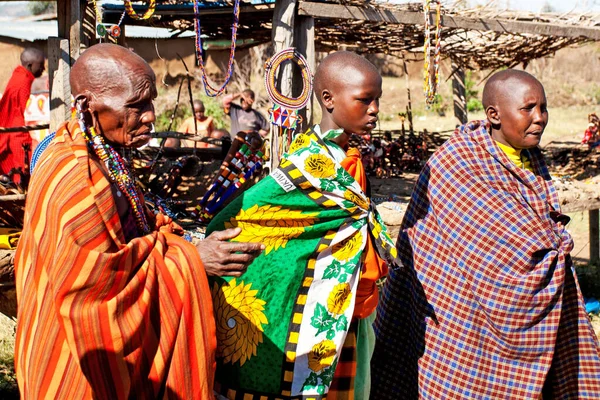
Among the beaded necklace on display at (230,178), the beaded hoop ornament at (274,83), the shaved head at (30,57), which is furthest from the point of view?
the shaved head at (30,57)

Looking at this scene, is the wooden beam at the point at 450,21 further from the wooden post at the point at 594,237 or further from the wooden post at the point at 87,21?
the wooden post at the point at 594,237

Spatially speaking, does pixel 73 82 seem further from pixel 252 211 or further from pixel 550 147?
pixel 550 147

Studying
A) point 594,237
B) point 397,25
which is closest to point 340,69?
point 397,25

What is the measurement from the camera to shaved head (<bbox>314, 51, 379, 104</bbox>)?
3.43 metres

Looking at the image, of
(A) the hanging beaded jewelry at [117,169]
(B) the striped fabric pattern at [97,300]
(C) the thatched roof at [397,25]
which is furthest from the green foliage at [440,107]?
(B) the striped fabric pattern at [97,300]

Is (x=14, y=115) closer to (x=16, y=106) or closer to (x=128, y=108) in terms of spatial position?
(x=16, y=106)

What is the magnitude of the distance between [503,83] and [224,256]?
2102 mm

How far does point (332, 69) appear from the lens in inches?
137

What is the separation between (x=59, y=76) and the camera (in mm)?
6012

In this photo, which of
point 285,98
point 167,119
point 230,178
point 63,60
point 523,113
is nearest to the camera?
point 523,113

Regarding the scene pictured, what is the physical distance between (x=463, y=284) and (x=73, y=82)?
2.23 metres

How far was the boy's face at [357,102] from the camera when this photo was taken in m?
3.39

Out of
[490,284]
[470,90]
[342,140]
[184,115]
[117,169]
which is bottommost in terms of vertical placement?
[490,284]

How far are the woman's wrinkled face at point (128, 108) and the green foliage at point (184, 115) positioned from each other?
15489 mm
